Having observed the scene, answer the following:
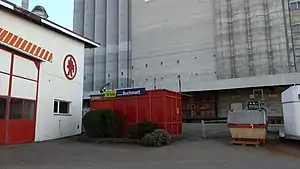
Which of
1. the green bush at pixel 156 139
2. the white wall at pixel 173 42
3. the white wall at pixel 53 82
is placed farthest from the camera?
the white wall at pixel 173 42

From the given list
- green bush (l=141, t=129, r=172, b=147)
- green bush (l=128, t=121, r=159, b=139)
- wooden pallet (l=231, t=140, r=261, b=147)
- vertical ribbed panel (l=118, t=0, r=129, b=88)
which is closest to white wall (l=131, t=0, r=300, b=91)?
vertical ribbed panel (l=118, t=0, r=129, b=88)

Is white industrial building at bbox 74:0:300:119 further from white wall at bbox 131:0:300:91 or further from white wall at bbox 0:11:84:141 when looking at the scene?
white wall at bbox 0:11:84:141

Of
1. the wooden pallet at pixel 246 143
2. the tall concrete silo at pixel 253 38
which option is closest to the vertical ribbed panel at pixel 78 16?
the tall concrete silo at pixel 253 38

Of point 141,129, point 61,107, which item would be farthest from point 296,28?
point 61,107

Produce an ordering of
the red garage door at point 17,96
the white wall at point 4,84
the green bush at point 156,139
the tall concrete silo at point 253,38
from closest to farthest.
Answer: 1. the white wall at point 4,84
2. the red garage door at point 17,96
3. the green bush at point 156,139
4. the tall concrete silo at point 253,38

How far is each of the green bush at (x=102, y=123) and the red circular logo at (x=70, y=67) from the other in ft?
10.8

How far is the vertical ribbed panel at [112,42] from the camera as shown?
142ft

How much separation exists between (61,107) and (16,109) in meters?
3.58

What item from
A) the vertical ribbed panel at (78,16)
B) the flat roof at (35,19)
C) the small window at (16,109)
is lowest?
the small window at (16,109)

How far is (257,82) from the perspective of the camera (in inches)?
1083

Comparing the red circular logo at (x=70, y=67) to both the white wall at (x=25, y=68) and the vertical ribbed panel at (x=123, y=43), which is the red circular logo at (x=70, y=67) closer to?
the white wall at (x=25, y=68)

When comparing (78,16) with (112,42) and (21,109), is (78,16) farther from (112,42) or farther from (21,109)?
(21,109)

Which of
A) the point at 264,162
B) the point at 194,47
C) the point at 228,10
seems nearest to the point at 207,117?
the point at 194,47

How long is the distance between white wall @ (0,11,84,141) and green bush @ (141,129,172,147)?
5459 mm
